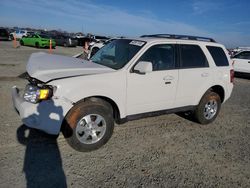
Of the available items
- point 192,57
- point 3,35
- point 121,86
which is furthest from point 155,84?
point 3,35

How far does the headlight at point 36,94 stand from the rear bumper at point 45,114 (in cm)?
6

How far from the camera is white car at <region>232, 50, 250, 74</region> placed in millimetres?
12367

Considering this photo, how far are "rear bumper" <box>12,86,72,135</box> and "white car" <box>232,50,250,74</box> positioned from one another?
11.9 metres

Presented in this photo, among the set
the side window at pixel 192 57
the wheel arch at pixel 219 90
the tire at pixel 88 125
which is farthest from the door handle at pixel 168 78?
the wheel arch at pixel 219 90

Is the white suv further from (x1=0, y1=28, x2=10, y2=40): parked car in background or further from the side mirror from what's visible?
(x1=0, y1=28, x2=10, y2=40): parked car in background

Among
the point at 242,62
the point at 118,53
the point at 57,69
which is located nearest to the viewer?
the point at 57,69

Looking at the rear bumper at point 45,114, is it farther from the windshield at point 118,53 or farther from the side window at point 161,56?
the side window at point 161,56

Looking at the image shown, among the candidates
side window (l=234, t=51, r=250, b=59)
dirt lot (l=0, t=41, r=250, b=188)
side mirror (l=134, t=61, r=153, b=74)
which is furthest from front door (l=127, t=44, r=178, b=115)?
side window (l=234, t=51, r=250, b=59)

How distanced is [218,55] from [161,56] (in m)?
1.72

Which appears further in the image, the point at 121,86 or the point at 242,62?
the point at 242,62

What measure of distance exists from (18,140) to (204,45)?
4156mm

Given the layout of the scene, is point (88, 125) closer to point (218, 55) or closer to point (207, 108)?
point (207, 108)

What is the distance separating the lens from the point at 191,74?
4.57 m

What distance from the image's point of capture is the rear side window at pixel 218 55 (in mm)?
5059
